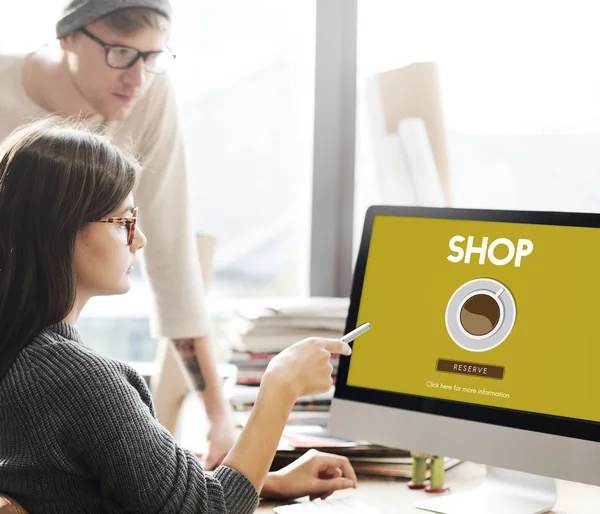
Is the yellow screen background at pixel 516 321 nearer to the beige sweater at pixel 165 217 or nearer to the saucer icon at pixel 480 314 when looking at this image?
the saucer icon at pixel 480 314

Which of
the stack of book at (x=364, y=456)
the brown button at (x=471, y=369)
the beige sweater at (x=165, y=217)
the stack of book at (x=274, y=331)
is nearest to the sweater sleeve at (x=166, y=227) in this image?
the beige sweater at (x=165, y=217)

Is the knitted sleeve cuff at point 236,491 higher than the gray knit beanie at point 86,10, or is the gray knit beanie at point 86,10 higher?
the gray knit beanie at point 86,10

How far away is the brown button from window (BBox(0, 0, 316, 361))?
93cm

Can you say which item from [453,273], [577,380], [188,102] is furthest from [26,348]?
[188,102]

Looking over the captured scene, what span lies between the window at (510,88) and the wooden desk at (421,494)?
68 cm

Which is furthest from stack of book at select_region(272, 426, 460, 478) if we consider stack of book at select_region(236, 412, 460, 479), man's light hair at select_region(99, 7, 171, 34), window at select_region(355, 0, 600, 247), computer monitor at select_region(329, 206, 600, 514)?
man's light hair at select_region(99, 7, 171, 34)

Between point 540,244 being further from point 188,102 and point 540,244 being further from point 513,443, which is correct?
point 188,102

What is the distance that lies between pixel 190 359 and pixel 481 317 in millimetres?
721

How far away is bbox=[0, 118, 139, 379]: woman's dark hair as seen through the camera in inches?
44.6

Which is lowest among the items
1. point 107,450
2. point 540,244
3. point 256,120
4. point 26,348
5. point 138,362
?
point 138,362

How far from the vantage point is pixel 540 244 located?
1343mm

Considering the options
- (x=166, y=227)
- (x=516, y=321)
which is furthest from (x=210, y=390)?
(x=516, y=321)

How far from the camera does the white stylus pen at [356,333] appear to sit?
139cm

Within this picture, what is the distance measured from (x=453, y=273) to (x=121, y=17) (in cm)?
79
